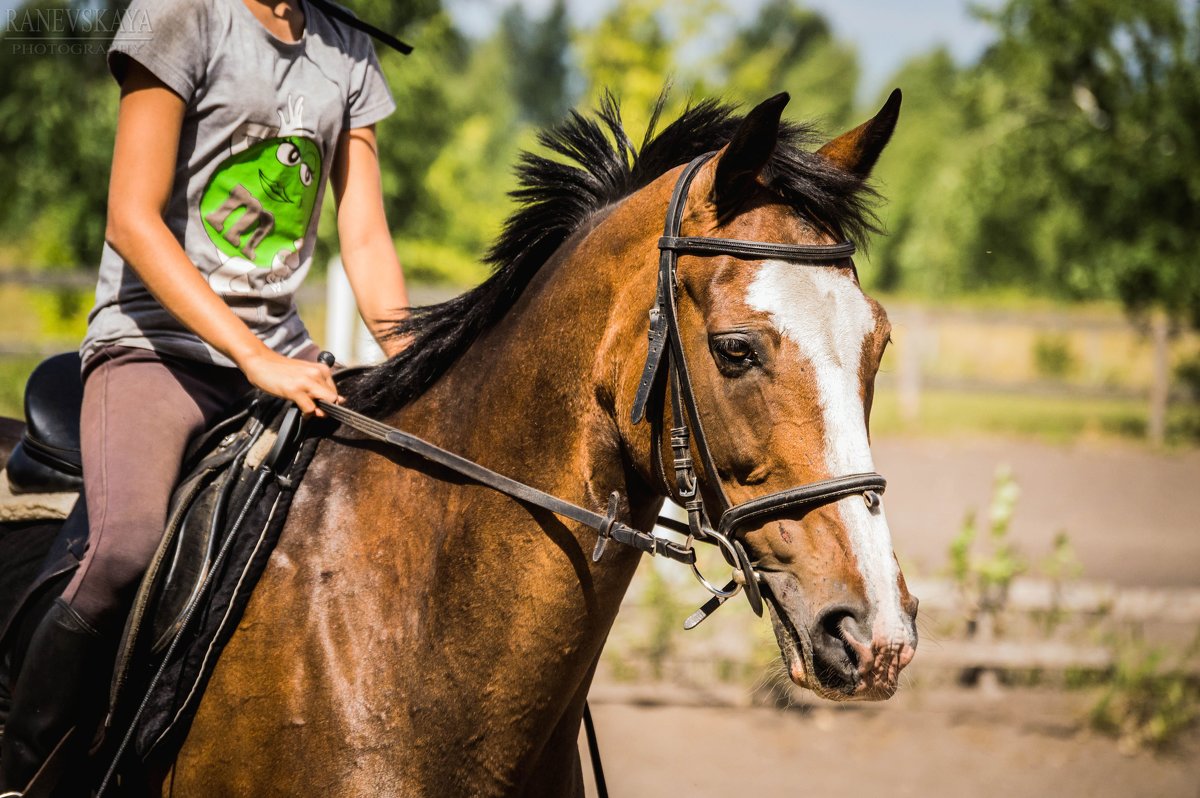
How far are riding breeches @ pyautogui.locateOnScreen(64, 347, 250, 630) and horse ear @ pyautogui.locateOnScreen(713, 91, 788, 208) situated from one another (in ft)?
4.36

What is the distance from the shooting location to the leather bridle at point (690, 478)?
72.4 inches

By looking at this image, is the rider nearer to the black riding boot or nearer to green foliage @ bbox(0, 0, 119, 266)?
the black riding boot

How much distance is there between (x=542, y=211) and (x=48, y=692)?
149 cm

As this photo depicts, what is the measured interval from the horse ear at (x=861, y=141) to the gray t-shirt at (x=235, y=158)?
1275 mm

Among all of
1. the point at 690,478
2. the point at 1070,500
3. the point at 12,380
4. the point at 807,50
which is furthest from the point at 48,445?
the point at 807,50

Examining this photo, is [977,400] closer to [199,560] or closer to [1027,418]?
[1027,418]

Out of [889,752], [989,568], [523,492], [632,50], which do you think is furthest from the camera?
[632,50]

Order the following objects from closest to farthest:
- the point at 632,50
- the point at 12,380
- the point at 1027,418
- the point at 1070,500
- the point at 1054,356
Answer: the point at 1070,500 → the point at 12,380 → the point at 632,50 → the point at 1027,418 → the point at 1054,356

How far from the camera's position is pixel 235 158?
8.14 feet

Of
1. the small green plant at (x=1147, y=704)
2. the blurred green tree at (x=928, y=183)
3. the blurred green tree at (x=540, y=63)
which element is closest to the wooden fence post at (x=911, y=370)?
the blurred green tree at (x=928, y=183)

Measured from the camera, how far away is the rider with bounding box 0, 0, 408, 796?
221 cm

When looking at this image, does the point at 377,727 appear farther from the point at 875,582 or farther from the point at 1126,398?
the point at 1126,398

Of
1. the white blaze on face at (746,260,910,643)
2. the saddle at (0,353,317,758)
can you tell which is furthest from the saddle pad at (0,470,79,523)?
the white blaze on face at (746,260,910,643)

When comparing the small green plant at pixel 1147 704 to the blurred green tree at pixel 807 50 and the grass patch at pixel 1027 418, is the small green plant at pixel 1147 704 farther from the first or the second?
the blurred green tree at pixel 807 50
